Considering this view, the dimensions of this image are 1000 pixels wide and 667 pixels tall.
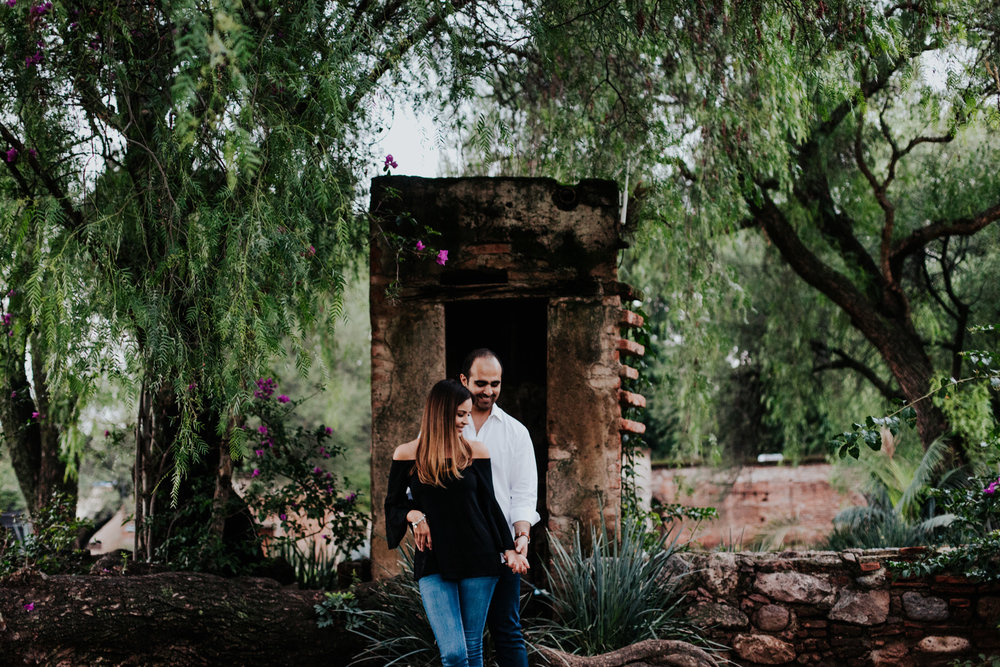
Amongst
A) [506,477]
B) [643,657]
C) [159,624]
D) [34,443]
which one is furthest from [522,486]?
[34,443]

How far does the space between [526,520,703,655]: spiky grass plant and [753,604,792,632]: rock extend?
430 mm

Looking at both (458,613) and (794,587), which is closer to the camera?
(458,613)

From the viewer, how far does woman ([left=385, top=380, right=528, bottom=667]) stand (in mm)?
3385

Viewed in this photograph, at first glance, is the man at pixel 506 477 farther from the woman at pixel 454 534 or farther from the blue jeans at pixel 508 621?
the woman at pixel 454 534

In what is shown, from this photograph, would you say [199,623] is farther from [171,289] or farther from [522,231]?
[522,231]

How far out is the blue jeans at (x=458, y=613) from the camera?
11.1ft

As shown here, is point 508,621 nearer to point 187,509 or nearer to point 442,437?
point 442,437

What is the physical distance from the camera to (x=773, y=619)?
514cm

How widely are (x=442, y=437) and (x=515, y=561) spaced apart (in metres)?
0.58

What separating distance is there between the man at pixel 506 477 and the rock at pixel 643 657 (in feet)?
1.98

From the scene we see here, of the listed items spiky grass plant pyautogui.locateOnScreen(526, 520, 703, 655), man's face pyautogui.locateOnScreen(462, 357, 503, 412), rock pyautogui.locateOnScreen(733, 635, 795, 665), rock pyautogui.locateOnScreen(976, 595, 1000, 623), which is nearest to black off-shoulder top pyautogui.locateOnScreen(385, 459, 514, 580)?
man's face pyautogui.locateOnScreen(462, 357, 503, 412)

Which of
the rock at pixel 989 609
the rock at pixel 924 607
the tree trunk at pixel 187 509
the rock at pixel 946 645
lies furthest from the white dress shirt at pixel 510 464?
the rock at pixel 989 609

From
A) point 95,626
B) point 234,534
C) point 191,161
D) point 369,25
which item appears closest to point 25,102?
point 191,161

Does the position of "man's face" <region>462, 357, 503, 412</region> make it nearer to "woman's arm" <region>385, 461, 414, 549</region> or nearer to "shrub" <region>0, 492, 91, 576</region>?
"woman's arm" <region>385, 461, 414, 549</region>
